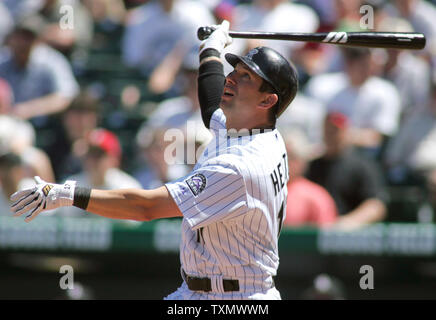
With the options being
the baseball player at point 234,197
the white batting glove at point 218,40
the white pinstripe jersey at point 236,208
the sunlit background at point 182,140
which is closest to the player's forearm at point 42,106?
the sunlit background at point 182,140

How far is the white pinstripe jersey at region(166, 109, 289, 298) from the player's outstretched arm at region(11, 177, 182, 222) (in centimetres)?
9

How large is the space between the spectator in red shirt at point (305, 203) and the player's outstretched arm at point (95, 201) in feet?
9.22

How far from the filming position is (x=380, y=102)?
7.23m

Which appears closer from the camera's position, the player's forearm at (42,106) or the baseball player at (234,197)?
the baseball player at (234,197)

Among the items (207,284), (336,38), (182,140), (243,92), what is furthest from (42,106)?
(207,284)

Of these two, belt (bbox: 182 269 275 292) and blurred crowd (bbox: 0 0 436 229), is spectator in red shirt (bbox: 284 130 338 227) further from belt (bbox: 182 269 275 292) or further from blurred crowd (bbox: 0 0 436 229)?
belt (bbox: 182 269 275 292)

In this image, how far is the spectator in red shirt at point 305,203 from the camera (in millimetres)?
6238

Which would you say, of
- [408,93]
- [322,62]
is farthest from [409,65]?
[322,62]

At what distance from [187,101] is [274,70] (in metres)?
3.42

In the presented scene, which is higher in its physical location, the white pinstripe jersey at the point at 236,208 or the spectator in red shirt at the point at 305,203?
the spectator in red shirt at the point at 305,203

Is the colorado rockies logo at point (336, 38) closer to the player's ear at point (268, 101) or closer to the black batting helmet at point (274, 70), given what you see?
the black batting helmet at point (274, 70)
